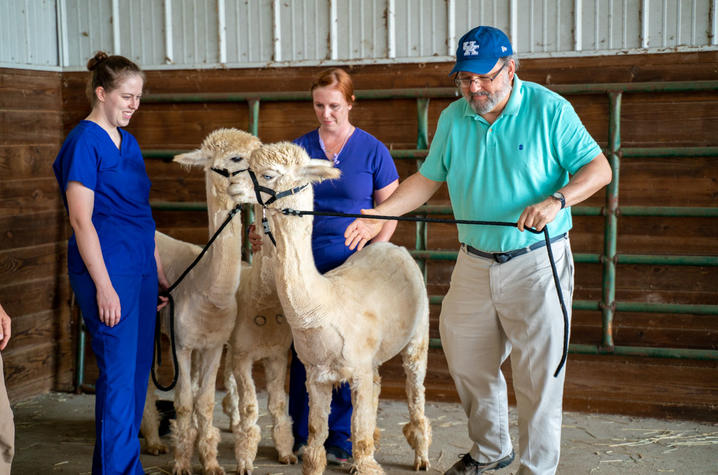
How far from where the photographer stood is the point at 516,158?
2965 mm

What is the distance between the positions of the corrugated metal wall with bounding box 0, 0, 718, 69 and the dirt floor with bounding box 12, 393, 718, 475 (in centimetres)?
235

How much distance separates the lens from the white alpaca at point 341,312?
2.88 meters

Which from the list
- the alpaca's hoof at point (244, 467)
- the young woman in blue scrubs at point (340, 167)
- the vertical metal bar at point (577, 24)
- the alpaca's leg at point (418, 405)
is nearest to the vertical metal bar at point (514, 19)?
the vertical metal bar at point (577, 24)

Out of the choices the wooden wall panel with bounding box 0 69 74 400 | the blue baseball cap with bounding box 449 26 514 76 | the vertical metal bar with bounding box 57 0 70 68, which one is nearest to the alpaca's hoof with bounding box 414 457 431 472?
the blue baseball cap with bounding box 449 26 514 76

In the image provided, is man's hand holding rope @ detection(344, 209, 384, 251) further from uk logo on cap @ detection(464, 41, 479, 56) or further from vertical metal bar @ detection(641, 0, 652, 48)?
vertical metal bar @ detection(641, 0, 652, 48)

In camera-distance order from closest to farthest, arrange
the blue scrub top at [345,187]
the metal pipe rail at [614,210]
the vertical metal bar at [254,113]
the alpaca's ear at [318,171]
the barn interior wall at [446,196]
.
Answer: the alpaca's ear at [318,171] → the blue scrub top at [345,187] → the metal pipe rail at [614,210] → the barn interior wall at [446,196] → the vertical metal bar at [254,113]

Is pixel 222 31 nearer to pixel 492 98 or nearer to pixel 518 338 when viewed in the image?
pixel 492 98

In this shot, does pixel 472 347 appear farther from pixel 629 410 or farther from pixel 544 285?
pixel 629 410

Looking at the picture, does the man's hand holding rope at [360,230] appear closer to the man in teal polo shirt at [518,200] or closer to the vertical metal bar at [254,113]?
the man in teal polo shirt at [518,200]

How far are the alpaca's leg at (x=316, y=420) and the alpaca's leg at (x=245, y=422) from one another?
19.3 inches

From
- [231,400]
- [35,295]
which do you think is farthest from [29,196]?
[231,400]

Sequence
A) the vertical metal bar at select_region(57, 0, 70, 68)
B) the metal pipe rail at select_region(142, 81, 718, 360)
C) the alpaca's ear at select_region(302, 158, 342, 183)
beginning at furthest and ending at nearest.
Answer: the vertical metal bar at select_region(57, 0, 70, 68)
the metal pipe rail at select_region(142, 81, 718, 360)
the alpaca's ear at select_region(302, 158, 342, 183)

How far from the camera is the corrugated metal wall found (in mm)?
4383

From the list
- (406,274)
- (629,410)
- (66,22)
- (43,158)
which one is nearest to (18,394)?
(43,158)
